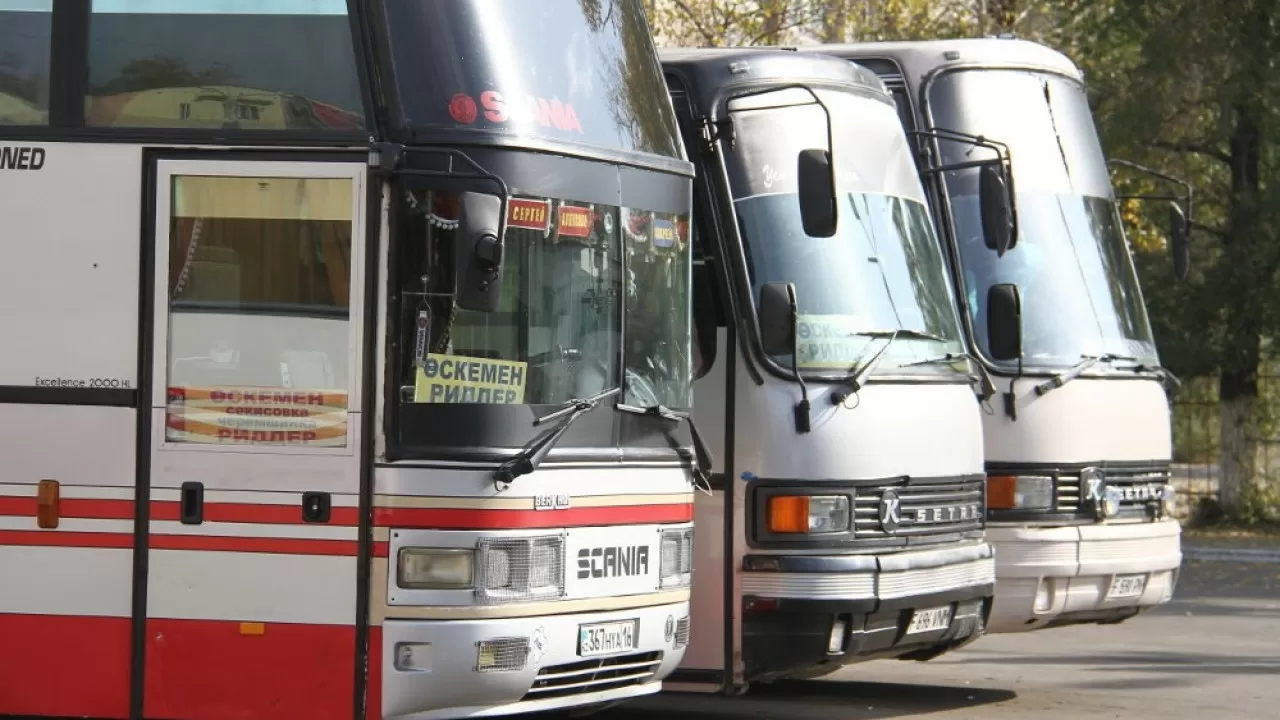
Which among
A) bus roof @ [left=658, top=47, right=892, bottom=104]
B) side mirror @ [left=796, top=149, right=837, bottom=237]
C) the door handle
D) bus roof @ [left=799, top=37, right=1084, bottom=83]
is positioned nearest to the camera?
the door handle

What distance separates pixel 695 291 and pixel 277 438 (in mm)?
2643

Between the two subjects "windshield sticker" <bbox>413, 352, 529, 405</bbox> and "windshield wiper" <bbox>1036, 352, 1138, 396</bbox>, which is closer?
"windshield sticker" <bbox>413, 352, 529, 405</bbox>

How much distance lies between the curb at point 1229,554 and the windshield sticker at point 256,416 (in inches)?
592

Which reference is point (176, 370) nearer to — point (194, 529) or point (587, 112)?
point (194, 529)

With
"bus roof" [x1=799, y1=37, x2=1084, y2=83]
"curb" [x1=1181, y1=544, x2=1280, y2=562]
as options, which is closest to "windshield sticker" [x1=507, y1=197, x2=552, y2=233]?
"bus roof" [x1=799, y1=37, x2=1084, y2=83]

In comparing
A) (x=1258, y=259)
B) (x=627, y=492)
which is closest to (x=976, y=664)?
(x=627, y=492)

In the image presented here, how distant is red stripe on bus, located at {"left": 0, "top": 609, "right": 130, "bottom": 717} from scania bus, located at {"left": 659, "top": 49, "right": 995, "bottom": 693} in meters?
2.86

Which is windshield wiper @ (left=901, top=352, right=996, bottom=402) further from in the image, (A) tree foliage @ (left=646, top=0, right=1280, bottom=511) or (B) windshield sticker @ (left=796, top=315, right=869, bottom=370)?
(A) tree foliage @ (left=646, top=0, right=1280, bottom=511)

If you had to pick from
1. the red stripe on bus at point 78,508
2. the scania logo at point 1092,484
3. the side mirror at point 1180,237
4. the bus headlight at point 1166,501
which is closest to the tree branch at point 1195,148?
the side mirror at point 1180,237

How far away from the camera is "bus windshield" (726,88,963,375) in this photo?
10250mm

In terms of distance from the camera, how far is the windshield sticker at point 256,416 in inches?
322

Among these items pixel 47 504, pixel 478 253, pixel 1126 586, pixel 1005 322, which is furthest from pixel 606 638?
pixel 1126 586

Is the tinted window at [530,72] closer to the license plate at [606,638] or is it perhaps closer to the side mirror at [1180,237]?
the license plate at [606,638]

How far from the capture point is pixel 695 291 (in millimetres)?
10219
